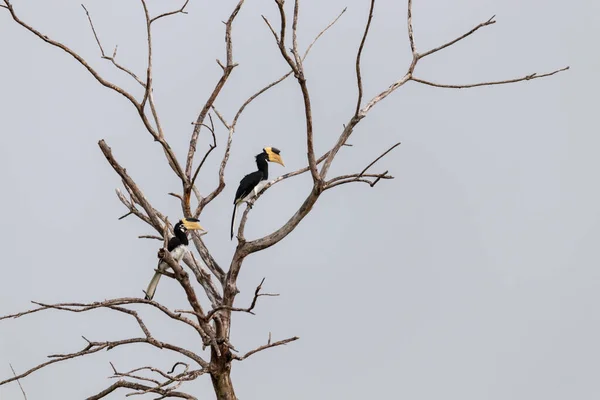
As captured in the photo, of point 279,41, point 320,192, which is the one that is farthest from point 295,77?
point 320,192

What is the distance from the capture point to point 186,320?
6.20 meters

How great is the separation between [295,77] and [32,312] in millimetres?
2145

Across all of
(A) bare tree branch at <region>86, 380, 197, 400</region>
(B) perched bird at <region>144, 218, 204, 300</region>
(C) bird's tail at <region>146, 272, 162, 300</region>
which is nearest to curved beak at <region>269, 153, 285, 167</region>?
(B) perched bird at <region>144, 218, 204, 300</region>

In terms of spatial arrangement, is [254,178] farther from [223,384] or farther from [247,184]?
[223,384]

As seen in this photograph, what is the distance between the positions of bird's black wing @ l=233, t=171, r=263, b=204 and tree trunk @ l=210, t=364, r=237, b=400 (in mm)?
1626

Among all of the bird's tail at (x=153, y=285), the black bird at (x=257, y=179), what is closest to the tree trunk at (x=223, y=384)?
the bird's tail at (x=153, y=285)

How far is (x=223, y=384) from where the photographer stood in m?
6.51

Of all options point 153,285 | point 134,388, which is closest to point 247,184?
point 153,285

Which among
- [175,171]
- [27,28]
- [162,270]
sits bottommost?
[162,270]

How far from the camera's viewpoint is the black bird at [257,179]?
755cm

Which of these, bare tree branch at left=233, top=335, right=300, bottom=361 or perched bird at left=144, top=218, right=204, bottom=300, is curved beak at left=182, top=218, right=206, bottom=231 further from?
bare tree branch at left=233, top=335, right=300, bottom=361

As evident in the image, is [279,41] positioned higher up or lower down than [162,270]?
higher up

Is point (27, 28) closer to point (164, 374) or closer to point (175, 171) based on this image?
point (175, 171)

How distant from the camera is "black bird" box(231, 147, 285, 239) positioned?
755cm
